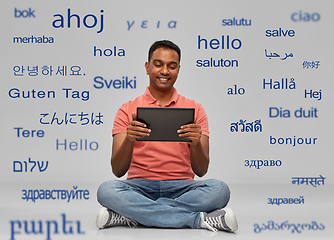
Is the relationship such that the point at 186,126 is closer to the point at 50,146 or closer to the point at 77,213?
the point at 77,213

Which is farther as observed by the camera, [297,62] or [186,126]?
[297,62]

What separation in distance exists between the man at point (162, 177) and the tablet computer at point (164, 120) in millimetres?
27

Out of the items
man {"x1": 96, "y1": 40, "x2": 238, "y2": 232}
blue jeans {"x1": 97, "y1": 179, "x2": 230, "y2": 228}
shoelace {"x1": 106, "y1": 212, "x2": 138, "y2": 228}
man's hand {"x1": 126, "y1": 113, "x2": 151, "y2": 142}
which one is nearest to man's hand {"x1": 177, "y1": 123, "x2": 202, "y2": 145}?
man {"x1": 96, "y1": 40, "x2": 238, "y2": 232}

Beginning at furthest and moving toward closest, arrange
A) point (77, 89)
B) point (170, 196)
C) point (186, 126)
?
1. point (77, 89)
2. point (170, 196)
3. point (186, 126)

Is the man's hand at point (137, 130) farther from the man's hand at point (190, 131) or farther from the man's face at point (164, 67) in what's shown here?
the man's face at point (164, 67)

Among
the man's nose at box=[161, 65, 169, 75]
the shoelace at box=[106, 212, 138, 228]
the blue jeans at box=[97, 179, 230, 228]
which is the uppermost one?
the man's nose at box=[161, 65, 169, 75]

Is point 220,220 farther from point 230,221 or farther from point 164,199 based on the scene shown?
point 164,199

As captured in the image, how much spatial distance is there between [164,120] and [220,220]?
0.49 m

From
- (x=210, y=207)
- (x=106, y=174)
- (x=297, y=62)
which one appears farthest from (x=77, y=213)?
(x=297, y=62)

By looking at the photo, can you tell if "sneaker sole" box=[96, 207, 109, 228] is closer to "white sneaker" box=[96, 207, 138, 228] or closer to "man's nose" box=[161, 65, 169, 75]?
"white sneaker" box=[96, 207, 138, 228]

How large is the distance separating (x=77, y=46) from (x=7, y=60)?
598 mm

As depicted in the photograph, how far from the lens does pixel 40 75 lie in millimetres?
4262

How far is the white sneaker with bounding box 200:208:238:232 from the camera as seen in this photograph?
2180 mm

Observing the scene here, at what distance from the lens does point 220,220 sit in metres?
2.20
